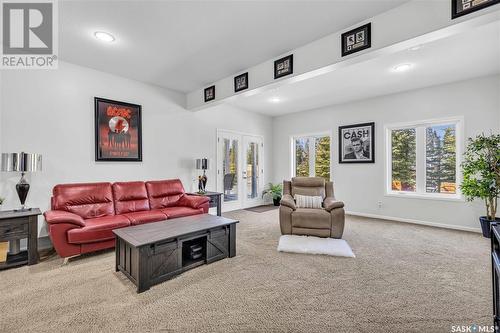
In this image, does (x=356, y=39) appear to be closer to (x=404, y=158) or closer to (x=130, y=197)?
(x=404, y=158)

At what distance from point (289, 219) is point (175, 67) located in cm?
301

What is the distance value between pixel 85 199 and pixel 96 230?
757 mm

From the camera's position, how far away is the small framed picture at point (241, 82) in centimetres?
375

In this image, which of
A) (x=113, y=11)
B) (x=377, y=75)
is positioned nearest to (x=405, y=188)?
(x=377, y=75)

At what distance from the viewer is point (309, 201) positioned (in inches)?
155

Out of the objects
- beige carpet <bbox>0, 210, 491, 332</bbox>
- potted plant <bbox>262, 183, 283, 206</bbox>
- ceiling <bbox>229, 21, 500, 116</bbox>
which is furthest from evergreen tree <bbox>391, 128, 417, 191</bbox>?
potted plant <bbox>262, 183, 283, 206</bbox>

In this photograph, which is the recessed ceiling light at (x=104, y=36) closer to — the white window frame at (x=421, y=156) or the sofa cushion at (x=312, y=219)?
the sofa cushion at (x=312, y=219)

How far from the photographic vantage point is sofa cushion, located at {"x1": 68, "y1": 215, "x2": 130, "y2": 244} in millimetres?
2732

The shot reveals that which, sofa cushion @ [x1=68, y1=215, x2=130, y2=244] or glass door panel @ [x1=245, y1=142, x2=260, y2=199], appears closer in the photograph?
sofa cushion @ [x1=68, y1=215, x2=130, y2=244]

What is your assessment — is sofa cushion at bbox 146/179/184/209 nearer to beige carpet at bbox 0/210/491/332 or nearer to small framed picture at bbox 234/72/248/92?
beige carpet at bbox 0/210/491/332

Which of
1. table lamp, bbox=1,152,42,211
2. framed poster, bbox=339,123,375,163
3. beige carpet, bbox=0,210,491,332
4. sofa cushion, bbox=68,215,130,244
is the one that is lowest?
beige carpet, bbox=0,210,491,332

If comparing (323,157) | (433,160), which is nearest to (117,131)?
(323,157)

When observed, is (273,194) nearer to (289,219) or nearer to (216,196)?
(216,196)

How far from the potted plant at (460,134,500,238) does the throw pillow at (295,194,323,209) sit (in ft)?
7.48
